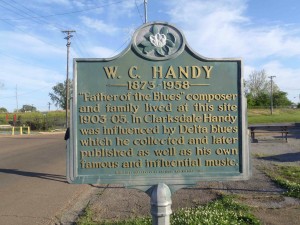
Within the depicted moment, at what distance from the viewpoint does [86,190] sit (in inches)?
347

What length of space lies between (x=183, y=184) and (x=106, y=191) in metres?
4.86

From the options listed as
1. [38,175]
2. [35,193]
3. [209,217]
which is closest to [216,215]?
[209,217]

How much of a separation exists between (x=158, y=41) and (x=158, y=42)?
0.03 feet

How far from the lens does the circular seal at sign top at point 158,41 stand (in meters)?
3.97

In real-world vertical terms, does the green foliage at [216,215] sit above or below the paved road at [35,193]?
above

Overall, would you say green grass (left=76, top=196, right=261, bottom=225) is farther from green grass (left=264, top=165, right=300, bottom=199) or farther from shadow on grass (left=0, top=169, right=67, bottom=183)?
shadow on grass (left=0, top=169, right=67, bottom=183)

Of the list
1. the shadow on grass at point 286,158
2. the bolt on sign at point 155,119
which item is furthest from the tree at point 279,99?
the bolt on sign at point 155,119

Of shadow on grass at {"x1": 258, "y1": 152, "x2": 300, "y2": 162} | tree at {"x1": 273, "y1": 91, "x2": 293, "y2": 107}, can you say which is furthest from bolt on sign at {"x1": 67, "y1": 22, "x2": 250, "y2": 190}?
tree at {"x1": 273, "y1": 91, "x2": 293, "y2": 107}

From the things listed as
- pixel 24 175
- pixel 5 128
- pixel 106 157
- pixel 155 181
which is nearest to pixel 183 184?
pixel 155 181

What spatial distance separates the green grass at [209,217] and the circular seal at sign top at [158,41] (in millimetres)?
2373

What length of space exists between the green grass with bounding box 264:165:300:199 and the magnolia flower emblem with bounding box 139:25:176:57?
4.70m

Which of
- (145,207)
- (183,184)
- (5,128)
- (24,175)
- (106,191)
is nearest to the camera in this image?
(183,184)

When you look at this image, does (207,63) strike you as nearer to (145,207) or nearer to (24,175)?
(145,207)

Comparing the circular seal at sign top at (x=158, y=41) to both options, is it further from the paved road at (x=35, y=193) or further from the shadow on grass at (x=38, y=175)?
the shadow on grass at (x=38, y=175)
